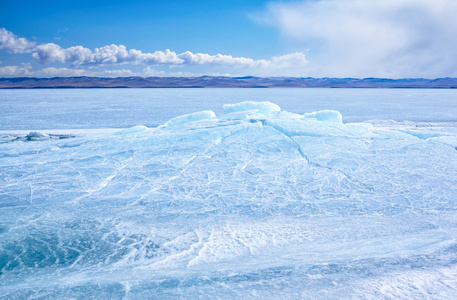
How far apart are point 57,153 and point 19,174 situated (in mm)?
1523

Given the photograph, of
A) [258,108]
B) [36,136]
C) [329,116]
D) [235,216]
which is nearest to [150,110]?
[36,136]

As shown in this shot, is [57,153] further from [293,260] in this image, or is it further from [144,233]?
[293,260]

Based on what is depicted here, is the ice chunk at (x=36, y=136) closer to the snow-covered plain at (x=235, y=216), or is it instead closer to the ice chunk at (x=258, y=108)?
the snow-covered plain at (x=235, y=216)

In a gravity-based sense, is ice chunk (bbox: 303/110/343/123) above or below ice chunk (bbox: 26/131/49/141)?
above

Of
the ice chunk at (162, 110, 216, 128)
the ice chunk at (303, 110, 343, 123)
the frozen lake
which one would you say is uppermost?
the ice chunk at (303, 110, 343, 123)

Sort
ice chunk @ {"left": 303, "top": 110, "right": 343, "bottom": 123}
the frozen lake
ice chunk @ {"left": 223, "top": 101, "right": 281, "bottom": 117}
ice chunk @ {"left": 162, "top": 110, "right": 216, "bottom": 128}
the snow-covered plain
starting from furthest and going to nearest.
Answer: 1. the frozen lake
2. ice chunk @ {"left": 223, "top": 101, "right": 281, "bottom": 117}
3. ice chunk @ {"left": 303, "top": 110, "right": 343, "bottom": 123}
4. ice chunk @ {"left": 162, "top": 110, "right": 216, "bottom": 128}
5. the snow-covered plain

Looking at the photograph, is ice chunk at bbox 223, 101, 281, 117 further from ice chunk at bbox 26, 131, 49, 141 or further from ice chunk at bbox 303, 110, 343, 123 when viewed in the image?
ice chunk at bbox 26, 131, 49, 141

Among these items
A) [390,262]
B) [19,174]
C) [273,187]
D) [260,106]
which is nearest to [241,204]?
[273,187]

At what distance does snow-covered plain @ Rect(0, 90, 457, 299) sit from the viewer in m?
3.53

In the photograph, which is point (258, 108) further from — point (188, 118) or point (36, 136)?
point (36, 136)

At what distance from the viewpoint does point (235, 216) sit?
5.12 metres

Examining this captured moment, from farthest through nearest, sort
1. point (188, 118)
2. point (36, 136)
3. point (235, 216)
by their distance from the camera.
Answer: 1. point (36, 136)
2. point (188, 118)
3. point (235, 216)

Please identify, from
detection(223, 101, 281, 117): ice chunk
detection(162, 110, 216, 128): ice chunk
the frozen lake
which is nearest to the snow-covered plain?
detection(162, 110, 216, 128): ice chunk

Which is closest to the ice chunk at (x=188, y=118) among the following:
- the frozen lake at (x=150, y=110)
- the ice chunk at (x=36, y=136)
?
the ice chunk at (x=36, y=136)
